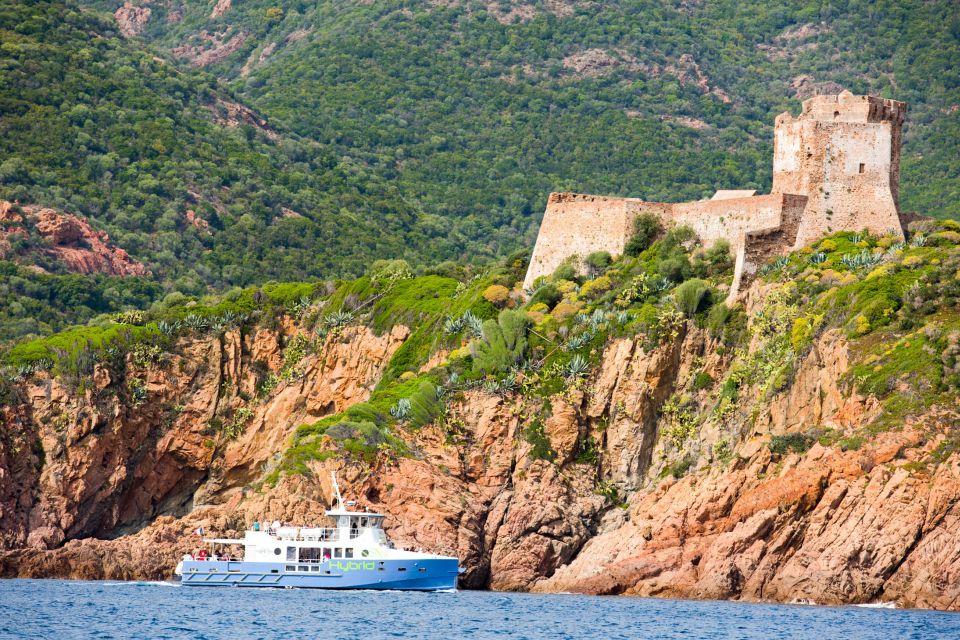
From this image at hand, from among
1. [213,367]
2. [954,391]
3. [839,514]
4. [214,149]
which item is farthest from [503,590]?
[214,149]

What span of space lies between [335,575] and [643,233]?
2246 cm

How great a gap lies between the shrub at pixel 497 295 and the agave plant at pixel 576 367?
791cm

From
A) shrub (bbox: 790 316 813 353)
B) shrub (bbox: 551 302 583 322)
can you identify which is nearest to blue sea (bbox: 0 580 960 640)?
shrub (bbox: 790 316 813 353)

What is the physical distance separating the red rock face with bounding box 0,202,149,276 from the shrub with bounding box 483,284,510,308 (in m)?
34.9

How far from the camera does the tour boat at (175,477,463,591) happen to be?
65.4 meters

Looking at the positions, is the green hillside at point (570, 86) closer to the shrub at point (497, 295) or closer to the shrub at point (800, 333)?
the shrub at point (497, 295)

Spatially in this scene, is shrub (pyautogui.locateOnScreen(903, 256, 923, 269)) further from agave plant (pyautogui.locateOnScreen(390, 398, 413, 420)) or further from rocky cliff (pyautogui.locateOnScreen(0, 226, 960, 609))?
agave plant (pyautogui.locateOnScreen(390, 398, 413, 420))

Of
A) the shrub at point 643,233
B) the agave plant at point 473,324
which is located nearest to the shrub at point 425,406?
the agave plant at point 473,324

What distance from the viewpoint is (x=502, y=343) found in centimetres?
7594

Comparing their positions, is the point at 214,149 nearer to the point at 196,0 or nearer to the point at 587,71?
the point at 587,71

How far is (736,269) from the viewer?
74.4m

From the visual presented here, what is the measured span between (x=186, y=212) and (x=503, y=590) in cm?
5524

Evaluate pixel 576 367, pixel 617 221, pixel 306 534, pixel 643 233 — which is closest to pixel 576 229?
pixel 617 221

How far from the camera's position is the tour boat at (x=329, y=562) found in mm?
65438
